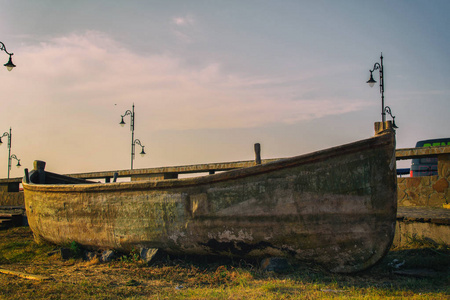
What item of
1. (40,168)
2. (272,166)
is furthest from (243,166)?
(272,166)

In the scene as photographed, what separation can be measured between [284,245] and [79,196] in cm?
462

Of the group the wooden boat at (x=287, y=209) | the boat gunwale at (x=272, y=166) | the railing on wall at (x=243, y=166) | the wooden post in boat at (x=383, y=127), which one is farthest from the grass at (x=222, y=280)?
the railing on wall at (x=243, y=166)

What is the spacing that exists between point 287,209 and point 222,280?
141 centimetres

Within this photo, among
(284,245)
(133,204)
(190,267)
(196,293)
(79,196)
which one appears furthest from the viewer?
(79,196)

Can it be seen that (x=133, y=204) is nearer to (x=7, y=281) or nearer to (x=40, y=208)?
(x=7, y=281)

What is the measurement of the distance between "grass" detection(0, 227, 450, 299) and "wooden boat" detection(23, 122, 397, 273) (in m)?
0.29

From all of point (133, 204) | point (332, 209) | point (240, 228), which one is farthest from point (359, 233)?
point (133, 204)

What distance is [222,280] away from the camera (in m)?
5.31

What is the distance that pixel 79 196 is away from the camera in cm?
784

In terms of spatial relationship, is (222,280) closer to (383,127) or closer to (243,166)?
(383,127)

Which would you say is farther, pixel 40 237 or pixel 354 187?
pixel 40 237

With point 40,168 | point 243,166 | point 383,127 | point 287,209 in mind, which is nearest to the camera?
point 383,127

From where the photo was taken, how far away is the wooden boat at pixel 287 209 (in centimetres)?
527

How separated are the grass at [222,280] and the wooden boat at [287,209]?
29 cm
